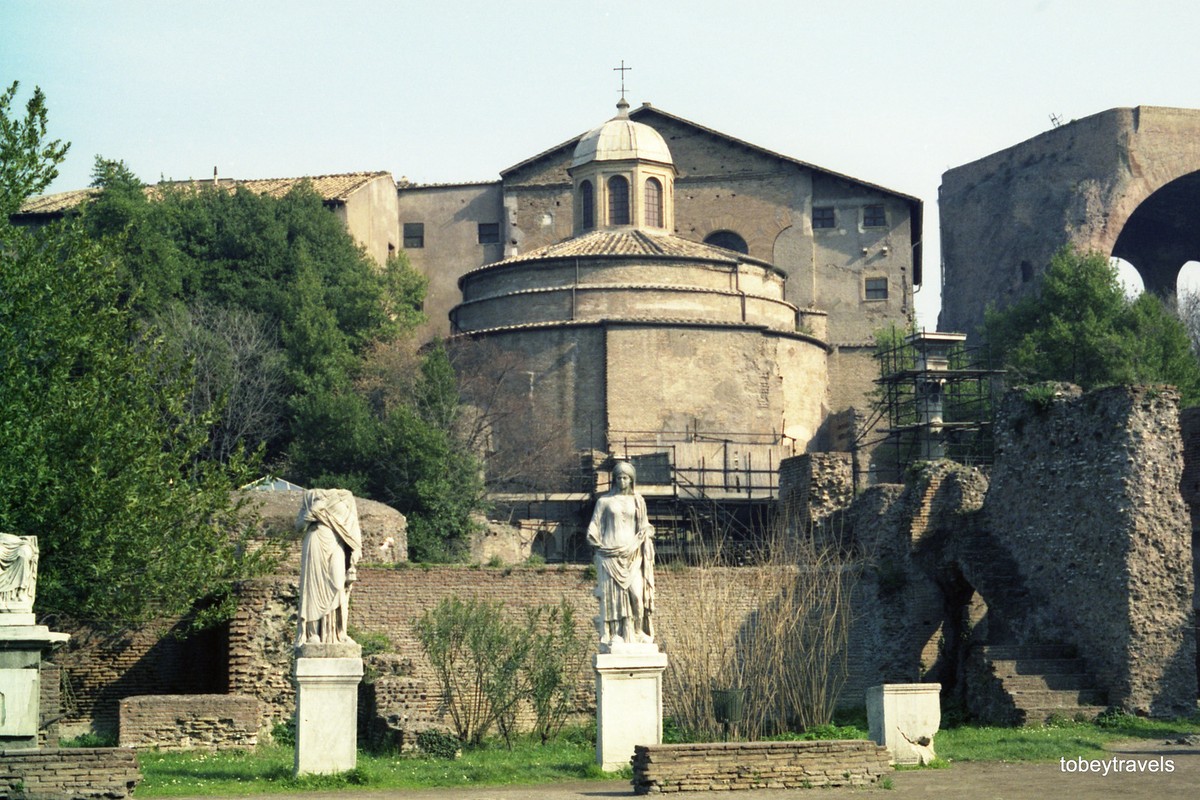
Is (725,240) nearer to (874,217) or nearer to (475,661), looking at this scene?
(874,217)

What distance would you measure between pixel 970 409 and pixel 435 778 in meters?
26.1

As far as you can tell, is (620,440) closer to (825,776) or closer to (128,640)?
(128,640)

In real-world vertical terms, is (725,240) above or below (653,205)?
below

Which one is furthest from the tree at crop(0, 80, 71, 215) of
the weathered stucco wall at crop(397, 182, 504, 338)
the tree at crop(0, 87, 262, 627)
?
the weathered stucco wall at crop(397, 182, 504, 338)

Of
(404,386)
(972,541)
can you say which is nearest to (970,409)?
(404,386)

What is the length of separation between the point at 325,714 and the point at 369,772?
677 mm

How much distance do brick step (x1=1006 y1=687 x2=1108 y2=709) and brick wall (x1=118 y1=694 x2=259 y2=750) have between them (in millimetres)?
9417

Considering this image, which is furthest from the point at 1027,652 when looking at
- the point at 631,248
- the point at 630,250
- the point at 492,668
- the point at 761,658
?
the point at 631,248

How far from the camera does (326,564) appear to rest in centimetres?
1803

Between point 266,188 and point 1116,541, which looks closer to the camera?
point 1116,541

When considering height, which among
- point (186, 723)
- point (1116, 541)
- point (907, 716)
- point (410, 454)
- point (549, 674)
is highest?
point (410, 454)

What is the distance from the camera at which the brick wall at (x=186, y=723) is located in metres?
22.3

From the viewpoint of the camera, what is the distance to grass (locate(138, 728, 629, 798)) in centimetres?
1716

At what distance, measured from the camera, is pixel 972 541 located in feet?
89.4
